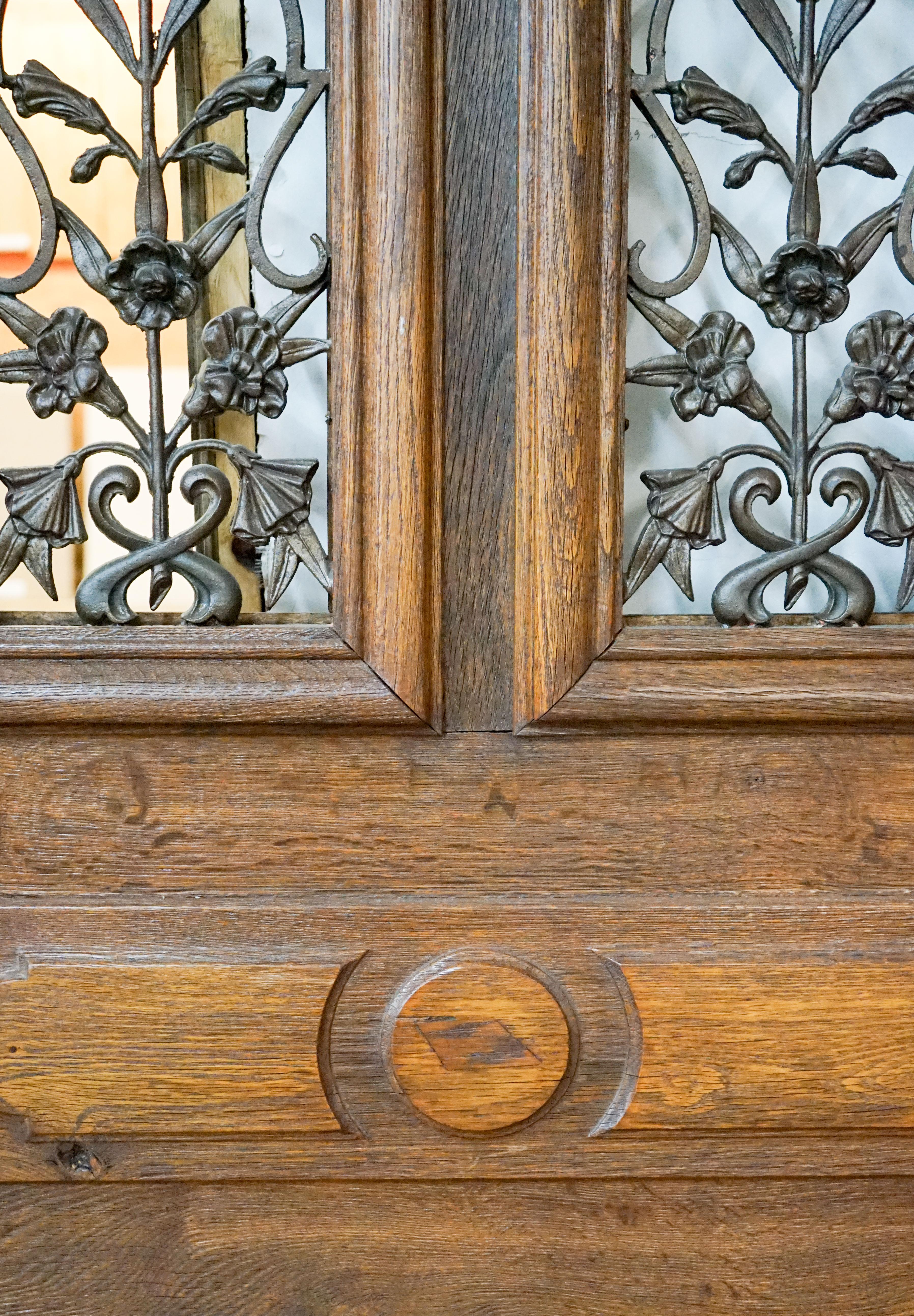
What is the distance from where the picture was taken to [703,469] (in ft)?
1.80

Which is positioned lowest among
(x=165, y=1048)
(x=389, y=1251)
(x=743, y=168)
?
(x=389, y=1251)

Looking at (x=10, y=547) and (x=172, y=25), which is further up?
(x=172, y=25)

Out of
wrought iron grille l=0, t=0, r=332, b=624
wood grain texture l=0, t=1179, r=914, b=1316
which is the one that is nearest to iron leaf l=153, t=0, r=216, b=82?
wrought iron grille l=0, t=0, r=332, b=624

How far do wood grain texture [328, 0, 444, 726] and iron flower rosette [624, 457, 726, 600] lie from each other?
0.11m

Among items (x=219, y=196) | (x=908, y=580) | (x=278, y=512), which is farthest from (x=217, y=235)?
(x=908, y=580)

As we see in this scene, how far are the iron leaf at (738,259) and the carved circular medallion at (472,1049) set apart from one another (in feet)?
1.25

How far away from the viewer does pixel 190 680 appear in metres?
0.53

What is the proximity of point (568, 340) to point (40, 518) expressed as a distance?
0.95ft

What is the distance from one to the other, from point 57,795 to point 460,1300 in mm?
344

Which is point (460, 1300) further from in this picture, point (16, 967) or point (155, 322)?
point (155, 322)

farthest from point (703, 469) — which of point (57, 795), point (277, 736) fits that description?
point (57, 795)

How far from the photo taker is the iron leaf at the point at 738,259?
0.54m

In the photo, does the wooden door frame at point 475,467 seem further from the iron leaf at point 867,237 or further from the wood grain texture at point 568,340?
the iron leaf at point 867,237

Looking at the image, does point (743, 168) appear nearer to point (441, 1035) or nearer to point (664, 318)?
point (664, 318)
